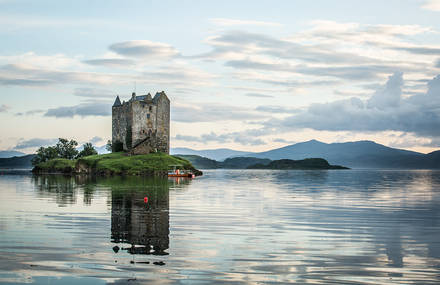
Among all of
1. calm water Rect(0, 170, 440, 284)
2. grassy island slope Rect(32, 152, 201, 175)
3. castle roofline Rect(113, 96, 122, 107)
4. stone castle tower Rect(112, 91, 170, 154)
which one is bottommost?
calm water Rect(0, 170, 440, 284)

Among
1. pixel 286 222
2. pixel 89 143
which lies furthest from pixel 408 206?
pixel 89 143

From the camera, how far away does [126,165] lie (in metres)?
145

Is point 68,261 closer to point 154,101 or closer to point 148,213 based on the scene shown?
point 148,213

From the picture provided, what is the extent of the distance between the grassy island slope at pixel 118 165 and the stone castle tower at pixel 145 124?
4.80 meters

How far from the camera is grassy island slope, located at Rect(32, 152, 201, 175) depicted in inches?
5630

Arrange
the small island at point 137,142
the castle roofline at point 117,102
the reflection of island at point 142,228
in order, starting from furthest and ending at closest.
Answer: the castle roofline at point 117,102 < the small island at point 137,142 < the reflection of island at point 142,228

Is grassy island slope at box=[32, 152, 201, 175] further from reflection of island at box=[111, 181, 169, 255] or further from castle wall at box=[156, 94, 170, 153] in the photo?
reflection of island at box=[111, 181, 169, 255]

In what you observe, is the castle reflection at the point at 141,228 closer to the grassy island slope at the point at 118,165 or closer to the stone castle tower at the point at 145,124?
the grassy island slope at the point at 118,165

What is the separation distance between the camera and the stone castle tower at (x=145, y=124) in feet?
522

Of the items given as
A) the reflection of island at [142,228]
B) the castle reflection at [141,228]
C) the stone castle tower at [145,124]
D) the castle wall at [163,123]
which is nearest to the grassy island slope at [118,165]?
the stone castle tower at [145,124]

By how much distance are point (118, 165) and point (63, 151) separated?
179ft

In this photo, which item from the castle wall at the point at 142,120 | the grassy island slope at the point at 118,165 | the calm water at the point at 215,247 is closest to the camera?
the calm water at the point at 215,247

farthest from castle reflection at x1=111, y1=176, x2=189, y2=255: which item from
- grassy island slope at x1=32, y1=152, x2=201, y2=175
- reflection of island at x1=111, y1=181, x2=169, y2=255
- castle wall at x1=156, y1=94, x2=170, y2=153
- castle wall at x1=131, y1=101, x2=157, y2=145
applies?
castle wall at x1=156, y1=94, x2=170, y2=153

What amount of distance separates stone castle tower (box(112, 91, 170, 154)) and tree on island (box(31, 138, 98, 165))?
31.1m
